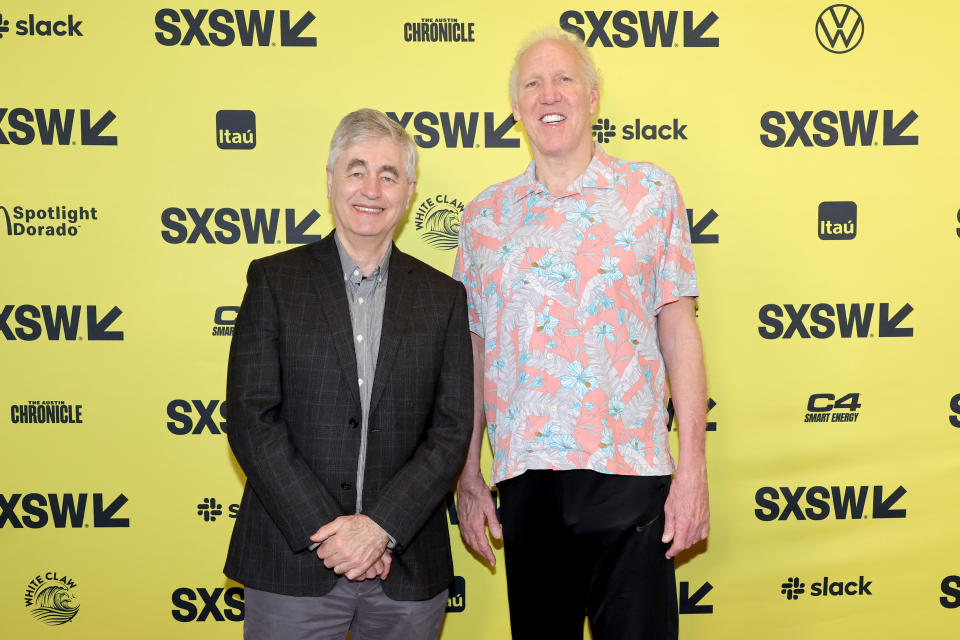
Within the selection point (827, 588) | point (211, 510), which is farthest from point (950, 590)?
point (211, 510)

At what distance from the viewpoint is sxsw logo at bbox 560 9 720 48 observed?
2.52 m

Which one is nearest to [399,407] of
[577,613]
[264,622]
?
[264,622]

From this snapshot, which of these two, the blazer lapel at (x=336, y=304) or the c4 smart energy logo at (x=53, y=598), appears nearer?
the blazer lapel at (x=336, y=304)

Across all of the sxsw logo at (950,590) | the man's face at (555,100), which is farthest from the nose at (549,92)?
the sxsw logo at (950,590)

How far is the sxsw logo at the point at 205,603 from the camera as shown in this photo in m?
2.58

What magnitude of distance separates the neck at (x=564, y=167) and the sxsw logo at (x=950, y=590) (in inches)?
81.2

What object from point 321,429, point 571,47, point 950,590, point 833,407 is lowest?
point 950,590

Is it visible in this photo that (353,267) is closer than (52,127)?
Yes

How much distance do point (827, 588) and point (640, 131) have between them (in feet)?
5.89

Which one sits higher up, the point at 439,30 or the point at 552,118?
the point at 439,30

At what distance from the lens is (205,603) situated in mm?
2584

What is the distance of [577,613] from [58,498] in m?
1.90

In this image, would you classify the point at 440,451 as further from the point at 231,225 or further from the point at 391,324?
the point at 231,225

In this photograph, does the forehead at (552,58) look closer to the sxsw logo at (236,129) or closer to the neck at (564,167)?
the neck at (564,167)
